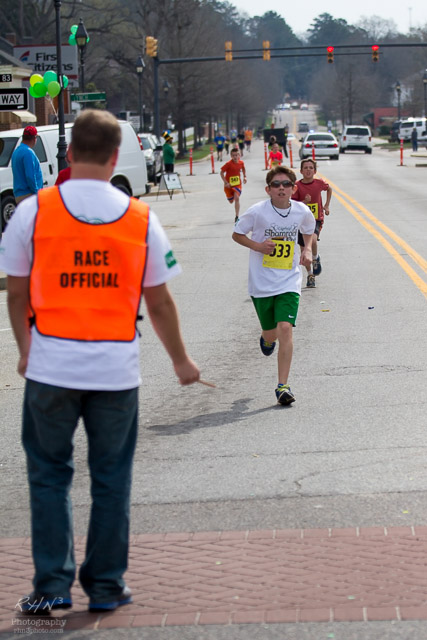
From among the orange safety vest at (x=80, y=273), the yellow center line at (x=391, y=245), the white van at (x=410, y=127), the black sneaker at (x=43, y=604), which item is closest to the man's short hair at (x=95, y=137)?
the orange safety vest at (x=80, y=273)

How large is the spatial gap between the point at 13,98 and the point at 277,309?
1037cm

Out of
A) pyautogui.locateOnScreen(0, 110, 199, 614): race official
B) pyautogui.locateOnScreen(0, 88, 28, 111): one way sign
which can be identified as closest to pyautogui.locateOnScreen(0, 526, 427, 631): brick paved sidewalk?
pyautogui.locateOnScreen(0, 110, 199, 614): race official

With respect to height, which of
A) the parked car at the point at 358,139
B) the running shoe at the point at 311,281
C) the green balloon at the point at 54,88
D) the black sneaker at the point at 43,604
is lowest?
the parked car at the point at 358,139

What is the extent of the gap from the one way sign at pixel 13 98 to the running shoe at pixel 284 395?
10742 millimetres

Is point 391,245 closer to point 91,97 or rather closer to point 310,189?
point 310,189

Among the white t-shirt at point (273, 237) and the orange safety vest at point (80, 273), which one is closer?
the orange safety vest at point (80, 273)

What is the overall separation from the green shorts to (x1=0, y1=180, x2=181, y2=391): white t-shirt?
4.17 m

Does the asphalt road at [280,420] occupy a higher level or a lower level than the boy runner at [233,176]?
lower

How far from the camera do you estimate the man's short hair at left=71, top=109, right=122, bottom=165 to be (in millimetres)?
3865

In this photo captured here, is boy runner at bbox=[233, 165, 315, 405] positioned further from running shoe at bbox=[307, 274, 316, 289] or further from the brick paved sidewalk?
running shoe at bbox=[307, 274, 316, 289]

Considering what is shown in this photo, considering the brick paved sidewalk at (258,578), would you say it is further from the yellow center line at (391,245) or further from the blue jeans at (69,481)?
the yellow center line at (391,245)

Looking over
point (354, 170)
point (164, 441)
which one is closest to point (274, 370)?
point (164, 441)

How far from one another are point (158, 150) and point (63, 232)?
39.9 metres

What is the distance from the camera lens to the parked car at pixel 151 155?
4062cm
